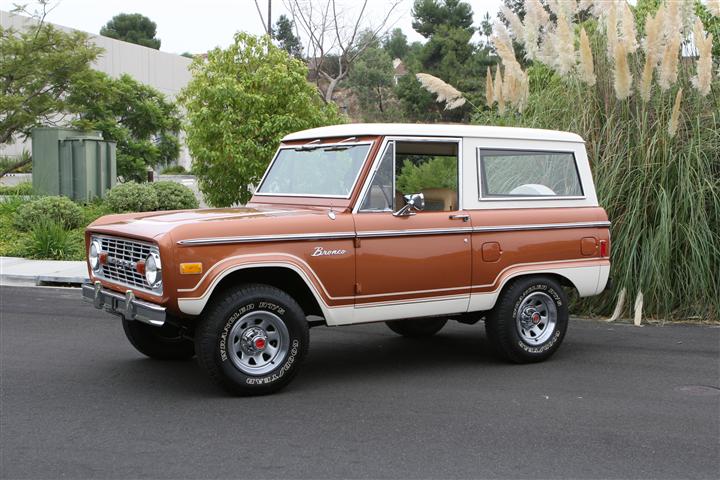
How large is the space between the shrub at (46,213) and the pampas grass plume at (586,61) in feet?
34.1

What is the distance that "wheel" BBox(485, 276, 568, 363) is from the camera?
7238mm

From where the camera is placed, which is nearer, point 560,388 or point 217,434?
point 217,434

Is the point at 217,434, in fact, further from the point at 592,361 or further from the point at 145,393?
the point at 592,361

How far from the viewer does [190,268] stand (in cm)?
584

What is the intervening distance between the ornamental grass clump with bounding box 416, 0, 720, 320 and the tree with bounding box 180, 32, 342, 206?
7.37 m

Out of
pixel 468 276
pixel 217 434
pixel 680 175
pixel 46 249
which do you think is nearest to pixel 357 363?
pixel 468 276

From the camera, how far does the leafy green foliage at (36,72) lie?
1991 centimetres

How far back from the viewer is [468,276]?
7.02 metres

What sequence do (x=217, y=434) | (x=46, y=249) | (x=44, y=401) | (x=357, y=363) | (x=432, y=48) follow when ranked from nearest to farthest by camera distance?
(x=217, y=434)
(x=44, y=401)
(x=357, y=363)
(x=46, y=249)
(x=432, y=48)

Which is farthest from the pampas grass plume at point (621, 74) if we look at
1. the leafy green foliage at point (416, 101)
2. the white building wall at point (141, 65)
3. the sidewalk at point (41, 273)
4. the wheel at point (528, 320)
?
the leafy green foliage at point (416, 101)

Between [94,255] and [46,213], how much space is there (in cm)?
994

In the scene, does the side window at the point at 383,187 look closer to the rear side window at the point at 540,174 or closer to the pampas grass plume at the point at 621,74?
the rear side window at the point at 540,174

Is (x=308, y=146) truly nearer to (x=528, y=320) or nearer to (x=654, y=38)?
(x=528, y=320)

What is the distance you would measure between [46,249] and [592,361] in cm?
1030
